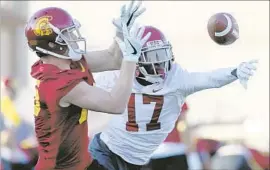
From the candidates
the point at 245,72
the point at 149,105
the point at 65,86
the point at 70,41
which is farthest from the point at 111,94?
the point at 149,105

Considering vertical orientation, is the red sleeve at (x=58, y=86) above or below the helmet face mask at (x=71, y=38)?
below

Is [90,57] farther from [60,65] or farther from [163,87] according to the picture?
[163,87]

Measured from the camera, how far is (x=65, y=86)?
315 cm

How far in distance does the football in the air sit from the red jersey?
42.3 inches

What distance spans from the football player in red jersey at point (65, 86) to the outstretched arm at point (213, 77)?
85 cm

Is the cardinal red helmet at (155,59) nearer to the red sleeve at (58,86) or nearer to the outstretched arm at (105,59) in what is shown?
the outstretched arm at (105,59)

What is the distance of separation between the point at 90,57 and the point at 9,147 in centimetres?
306

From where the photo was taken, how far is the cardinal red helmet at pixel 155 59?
4238mm

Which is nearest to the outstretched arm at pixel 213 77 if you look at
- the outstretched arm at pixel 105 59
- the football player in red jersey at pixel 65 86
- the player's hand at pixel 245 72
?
the player's hand at pixel 245 72

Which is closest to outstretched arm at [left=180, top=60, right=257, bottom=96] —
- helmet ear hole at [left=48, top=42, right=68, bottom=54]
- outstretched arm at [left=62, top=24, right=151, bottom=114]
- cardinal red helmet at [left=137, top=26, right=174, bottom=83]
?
cardinal red helmet at [left=137, top=26, right=174, bottom=83]

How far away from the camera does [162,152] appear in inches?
239

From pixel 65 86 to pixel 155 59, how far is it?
1154 millimetres

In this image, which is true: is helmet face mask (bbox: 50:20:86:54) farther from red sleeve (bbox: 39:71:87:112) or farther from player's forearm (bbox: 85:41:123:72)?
player's forearm (bbox: 85:41:123:72)

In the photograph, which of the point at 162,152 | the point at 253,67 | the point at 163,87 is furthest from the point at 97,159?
the point at 162,152
